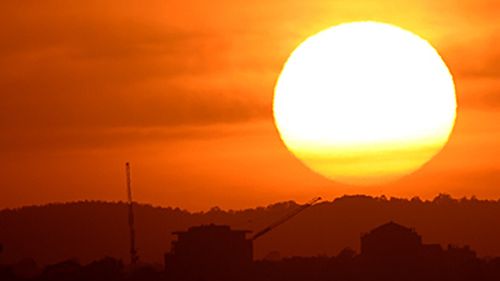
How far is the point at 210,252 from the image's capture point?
17200cm

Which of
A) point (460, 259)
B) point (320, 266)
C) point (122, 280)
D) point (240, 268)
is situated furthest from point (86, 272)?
point (460, 259)

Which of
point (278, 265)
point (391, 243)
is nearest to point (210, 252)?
point (278, 265)

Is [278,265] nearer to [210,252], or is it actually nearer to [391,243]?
[391,243]

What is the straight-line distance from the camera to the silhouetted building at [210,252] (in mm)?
169500

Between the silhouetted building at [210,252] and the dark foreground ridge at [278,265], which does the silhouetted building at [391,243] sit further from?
the silhouetted building at [210,252]

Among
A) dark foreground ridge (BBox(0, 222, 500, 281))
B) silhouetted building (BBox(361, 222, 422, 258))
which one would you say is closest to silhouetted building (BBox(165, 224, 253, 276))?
dark foreground ridge (BBox(0, 222, 500, 281))

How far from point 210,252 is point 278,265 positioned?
1548 centimetres

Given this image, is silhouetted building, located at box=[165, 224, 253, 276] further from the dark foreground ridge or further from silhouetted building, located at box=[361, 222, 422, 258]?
silhouetted building, located at box=[361, 222, 422, 258]

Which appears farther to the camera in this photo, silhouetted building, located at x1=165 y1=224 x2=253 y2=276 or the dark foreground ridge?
silhouetted building, located at x1=165 y1=224 x2=253 y2=276

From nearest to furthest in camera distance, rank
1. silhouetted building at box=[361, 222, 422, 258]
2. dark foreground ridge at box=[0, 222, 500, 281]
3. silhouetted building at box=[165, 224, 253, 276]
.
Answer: dark foreground ridge at box=[0, 222, 500, 281] → silhouetted building at box=[165, 224, 253, 276] → silhouetted building at box=[361, 222, 422, 258]

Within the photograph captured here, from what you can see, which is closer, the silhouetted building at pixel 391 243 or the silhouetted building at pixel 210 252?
the silhouetted building at pixel 210 252

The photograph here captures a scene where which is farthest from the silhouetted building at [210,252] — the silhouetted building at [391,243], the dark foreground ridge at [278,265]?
the silhouetted building at [391,243]

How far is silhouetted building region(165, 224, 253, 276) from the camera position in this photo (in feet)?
556

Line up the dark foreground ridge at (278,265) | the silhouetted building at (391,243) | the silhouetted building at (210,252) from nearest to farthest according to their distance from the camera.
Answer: the dark foreground ridge at (278,265)
the silhouetted building at (210,252)
the silhouetted building at (391,243)
